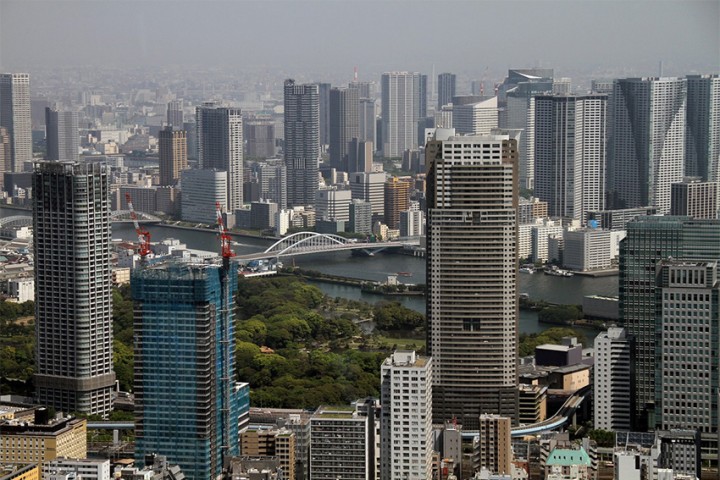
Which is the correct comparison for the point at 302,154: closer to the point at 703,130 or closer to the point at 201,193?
the point at 201,193

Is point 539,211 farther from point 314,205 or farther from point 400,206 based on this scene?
point 314,205

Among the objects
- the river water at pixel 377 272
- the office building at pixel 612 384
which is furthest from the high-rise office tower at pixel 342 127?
the office building at pixel 612 384

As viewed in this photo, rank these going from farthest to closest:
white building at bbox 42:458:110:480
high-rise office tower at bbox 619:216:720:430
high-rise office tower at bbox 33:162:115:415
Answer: high-rise office tower at bbox 33:162:115:415 < high-rise office tower at bbox 619:216:720:430 < white building at bbox 42:458:110:480

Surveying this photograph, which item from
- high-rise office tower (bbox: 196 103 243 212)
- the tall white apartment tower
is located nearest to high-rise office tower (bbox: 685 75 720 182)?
high-rise office tower (bbox: 196 103 243 212)

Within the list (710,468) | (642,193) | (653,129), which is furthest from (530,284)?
(710,468)

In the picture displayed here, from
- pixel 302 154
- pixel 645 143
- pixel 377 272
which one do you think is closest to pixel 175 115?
pixel 377 272

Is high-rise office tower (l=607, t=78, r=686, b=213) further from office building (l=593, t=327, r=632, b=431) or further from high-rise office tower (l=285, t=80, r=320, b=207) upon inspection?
office building (l=593, t=327, r=632, b=431)
